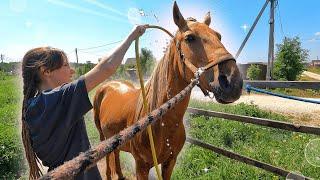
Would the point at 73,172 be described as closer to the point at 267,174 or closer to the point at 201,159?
the point at 267,174

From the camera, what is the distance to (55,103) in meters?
1.96

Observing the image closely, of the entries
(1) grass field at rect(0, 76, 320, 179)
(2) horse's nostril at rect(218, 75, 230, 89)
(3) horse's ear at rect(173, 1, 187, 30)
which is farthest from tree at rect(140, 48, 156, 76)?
(2) horse's nostril at rect(218, 75, 230, 89)

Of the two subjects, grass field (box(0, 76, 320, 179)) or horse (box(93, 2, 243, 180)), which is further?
grass field (box(0, 76, 320, 179))

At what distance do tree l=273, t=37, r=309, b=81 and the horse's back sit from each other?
99.1ft

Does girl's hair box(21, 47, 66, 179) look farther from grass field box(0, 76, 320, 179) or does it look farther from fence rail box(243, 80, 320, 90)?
fence rail box(243, 80, 320, 90)

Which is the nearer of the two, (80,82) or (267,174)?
(80,82)

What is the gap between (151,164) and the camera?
3908 mm

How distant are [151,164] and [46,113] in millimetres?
2092

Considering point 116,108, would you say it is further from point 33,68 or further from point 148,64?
point 148,64

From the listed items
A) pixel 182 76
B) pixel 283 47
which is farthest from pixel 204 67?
pixel 283 47

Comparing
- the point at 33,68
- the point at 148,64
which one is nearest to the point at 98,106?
the point at 33,68

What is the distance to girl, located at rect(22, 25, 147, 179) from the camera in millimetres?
1891

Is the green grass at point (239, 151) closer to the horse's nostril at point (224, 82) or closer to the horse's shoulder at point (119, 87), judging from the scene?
the horse's shoulder at point (119, 87)

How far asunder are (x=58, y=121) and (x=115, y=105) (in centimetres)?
295
